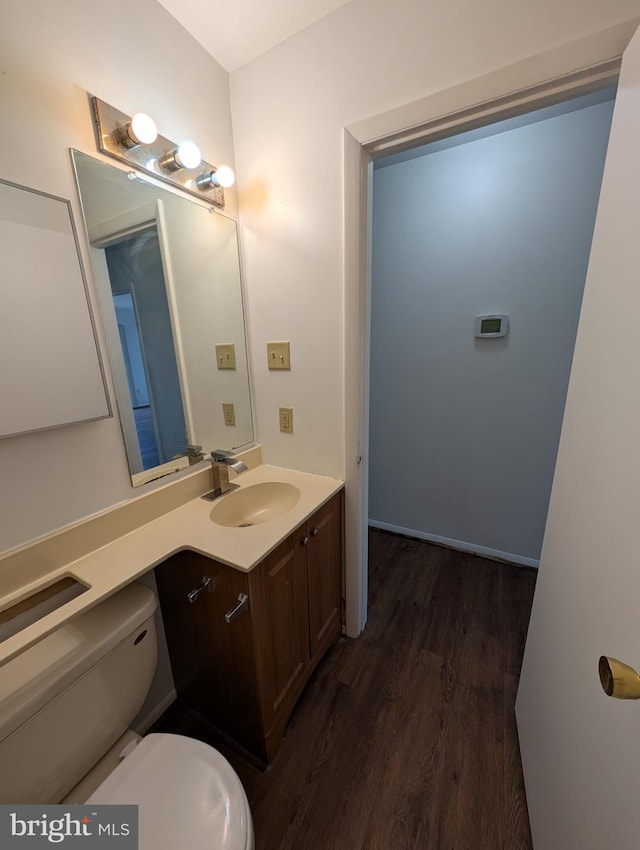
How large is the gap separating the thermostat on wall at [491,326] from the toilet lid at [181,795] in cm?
209

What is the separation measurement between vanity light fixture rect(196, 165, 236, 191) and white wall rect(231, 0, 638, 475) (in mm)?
145

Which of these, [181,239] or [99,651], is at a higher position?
[181,239]

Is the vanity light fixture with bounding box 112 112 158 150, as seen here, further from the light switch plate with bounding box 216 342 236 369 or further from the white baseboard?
the white baseboard

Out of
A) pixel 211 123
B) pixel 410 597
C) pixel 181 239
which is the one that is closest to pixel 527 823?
pixel 410 597

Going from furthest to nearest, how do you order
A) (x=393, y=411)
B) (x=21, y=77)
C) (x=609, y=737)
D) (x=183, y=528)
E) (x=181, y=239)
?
1. (x=393, y=411)
2. (x=181, y=239)
3. (x=183, y=528)
4. (x=21, y=77)
5. (x=609, y=737)

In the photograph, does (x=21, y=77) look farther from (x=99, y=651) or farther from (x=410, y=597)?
(x=410, y=597)

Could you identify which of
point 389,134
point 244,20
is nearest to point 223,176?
point 244,20

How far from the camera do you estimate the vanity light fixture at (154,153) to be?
0.92 metres

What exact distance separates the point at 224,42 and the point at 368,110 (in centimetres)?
61

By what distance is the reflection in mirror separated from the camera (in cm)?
100

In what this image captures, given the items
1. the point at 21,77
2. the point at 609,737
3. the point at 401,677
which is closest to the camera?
the point at 609,737

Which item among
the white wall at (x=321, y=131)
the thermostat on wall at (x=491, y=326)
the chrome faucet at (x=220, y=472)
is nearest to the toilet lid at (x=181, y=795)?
the chrome faucet at (x=220, y=472)

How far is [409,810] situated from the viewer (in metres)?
1.02

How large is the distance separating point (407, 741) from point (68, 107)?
2.30m
